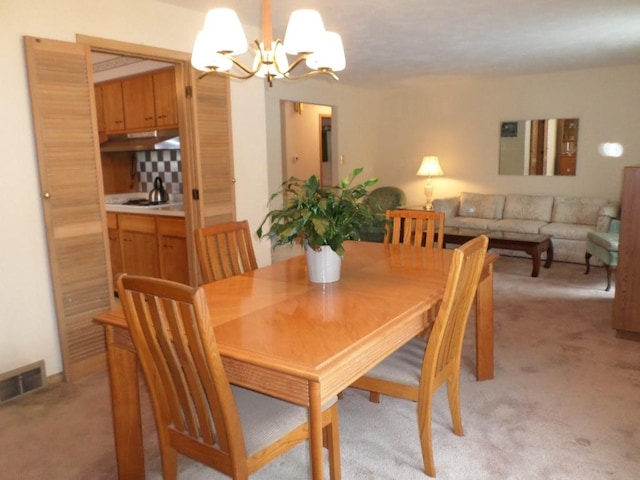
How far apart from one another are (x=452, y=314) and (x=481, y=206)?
4908 mm

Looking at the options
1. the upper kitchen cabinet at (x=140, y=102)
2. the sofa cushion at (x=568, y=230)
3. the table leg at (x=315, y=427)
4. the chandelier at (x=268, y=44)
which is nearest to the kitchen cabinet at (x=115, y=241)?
the upper kitchen cabinet at (x=140, y=102)

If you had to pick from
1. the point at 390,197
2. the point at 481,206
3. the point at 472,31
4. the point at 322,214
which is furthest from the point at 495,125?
the point at 322,214

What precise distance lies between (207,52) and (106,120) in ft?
10.9

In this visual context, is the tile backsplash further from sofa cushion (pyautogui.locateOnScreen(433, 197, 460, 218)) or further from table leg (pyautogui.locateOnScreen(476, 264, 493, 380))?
sofa cushion (pyautogui.locateOnScreen(433, 197, 460, 218))

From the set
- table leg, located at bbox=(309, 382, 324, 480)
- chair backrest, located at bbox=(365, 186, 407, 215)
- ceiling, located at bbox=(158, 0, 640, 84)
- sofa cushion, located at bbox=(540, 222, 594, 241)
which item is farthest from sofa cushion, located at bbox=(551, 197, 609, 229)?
table leg, located at bbox=(309, 382, 324, 480)

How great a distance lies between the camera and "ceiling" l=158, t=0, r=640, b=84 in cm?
338

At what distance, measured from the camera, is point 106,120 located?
5.01m

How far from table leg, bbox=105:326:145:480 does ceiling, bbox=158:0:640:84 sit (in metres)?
2.39

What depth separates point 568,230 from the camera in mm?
5562

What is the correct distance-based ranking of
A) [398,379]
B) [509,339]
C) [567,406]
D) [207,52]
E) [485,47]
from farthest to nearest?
[485,47] < [509,339] < [567,406] < [207,52] < [398,379]

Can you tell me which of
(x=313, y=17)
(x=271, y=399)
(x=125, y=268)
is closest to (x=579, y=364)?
(x=271, y=399)

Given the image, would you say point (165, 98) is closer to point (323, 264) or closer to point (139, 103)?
point (139, 103)

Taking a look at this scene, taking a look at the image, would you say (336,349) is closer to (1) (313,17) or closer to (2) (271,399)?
(2) (271,399)

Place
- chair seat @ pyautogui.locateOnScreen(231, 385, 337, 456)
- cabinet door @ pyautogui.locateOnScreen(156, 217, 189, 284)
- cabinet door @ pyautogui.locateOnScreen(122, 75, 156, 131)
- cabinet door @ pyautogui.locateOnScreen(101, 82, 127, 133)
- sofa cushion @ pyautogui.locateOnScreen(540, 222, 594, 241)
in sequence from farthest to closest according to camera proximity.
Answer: sofa cushion @ pyautogui.locateOnScreen(540, 222, 594, 241)
cabinet door @ pyautogui.locateOnScreen(101, 82, 127, 133)
cabinet door @ pyautogui.locateOnScreen(122, 75, 156, 131)
cabinet door @ pyautogui.locateOnScreen(156, 217, 189, 284)
chair seat @ pyautogui.locateOnScreen(231, 385, 337, 456)
